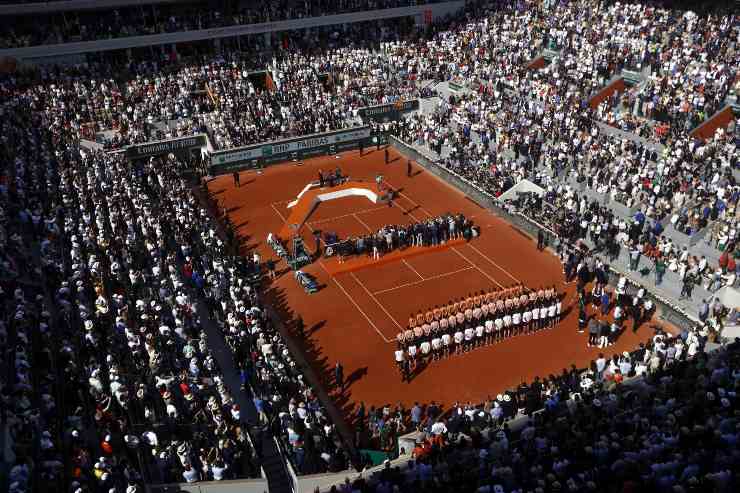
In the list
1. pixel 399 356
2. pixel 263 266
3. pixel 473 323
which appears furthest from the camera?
pixel 263 266

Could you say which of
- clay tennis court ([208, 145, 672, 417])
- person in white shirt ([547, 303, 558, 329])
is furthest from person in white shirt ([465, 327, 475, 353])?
person in white shirt ([547, 303, 558, 329])

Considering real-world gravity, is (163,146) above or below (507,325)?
above

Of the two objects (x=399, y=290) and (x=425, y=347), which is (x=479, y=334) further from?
(x=399, y=290)

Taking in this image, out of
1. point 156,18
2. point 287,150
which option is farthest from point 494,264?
point 156,18

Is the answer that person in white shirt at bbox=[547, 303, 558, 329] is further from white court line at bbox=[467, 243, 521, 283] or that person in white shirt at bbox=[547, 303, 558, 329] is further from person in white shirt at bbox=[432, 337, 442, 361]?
person in white shirt at bbox=[432, 337, 442, 361]

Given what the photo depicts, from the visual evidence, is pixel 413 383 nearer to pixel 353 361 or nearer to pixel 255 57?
pixel 353 361

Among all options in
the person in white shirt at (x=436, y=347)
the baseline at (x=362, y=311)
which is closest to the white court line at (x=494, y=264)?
the person in white shirt at (x=436, y=347)

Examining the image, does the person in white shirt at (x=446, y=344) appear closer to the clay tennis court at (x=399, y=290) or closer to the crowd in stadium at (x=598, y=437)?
the clay tennis court at (x=399, y=290)
